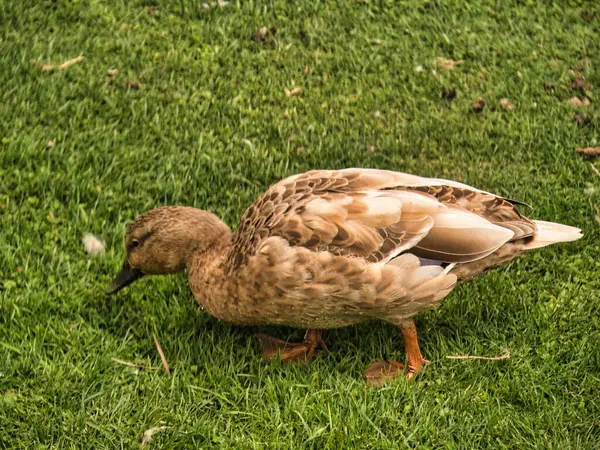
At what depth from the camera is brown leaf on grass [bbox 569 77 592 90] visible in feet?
19.3

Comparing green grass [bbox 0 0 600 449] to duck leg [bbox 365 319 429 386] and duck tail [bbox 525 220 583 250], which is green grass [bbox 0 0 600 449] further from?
duck tail [bbox 525 220 583 250]

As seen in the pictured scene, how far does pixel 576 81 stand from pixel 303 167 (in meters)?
2.32

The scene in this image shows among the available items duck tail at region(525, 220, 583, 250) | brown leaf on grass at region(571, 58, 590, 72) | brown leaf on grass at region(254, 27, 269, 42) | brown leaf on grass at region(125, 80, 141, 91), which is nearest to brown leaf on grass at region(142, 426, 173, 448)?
duck tail at region(525, 220, 583, 250)

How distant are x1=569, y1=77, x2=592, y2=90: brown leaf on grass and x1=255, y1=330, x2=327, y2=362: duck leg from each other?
3.07 meters

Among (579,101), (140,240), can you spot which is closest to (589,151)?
(579,101)

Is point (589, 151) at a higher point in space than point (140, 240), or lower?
higher

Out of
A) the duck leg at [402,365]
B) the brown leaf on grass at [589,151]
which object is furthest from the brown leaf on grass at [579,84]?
the duck leg at [402,365]

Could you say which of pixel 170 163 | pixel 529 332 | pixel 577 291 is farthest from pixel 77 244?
pixel 577 291

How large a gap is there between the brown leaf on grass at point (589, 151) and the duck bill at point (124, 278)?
309cm

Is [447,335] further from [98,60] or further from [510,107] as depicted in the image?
[98,60]

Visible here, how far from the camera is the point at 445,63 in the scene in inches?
241

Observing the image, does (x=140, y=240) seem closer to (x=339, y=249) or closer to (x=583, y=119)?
(x=339, y=249)

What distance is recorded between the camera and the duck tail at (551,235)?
12.6 ft

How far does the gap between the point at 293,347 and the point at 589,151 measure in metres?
2.59
